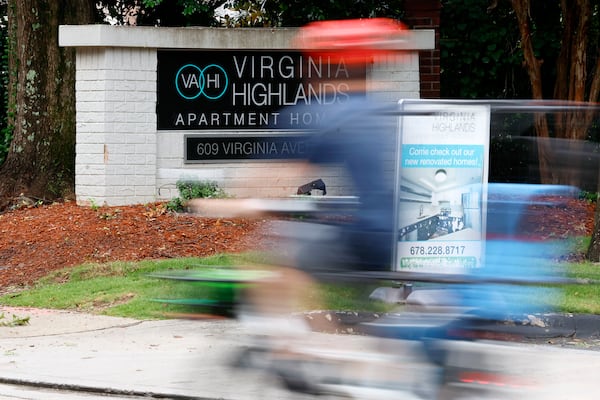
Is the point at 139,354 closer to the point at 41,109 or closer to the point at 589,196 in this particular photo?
the point at 41,109

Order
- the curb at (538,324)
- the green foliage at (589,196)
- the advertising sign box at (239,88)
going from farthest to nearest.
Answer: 1. the green foliage at (589,196)
2. the advertising sign box at (239,88)
3. the curb at (538,324)

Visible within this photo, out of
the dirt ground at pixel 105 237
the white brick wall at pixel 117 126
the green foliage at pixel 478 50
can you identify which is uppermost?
the green foliage at pixel 478 50

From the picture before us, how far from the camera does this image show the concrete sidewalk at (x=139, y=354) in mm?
7547

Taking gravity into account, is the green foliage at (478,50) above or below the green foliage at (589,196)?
above

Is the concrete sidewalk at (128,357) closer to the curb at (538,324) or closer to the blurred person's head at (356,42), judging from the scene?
the curb at (538,324)

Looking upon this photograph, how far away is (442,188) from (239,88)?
588cm

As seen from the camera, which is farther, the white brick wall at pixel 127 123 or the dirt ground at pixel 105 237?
the white brick wall at pixel 127 123

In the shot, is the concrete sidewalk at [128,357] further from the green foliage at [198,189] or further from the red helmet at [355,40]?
the green foliage at [198,189]

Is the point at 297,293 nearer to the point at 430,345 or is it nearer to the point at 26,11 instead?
the point at 430,345

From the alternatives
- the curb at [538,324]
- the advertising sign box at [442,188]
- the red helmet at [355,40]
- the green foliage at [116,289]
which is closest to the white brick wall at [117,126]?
the green foliage at [116,289]

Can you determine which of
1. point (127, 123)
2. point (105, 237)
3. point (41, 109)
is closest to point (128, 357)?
point (105, 237)

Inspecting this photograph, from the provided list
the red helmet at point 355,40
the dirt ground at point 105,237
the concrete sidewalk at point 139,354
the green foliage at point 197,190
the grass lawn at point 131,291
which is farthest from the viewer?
the green foliage at point 197,190

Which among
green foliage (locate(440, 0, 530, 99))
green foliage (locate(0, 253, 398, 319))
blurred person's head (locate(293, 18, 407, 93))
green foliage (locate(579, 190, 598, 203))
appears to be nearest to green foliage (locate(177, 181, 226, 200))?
green foliage (locate(0, 253, 398, 319))

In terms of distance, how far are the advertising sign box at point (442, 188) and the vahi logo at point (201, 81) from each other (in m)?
5.59
